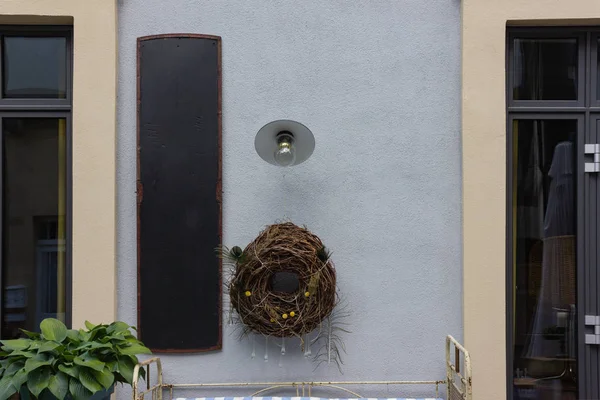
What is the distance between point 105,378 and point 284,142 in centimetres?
182

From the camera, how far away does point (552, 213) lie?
17.8 feet

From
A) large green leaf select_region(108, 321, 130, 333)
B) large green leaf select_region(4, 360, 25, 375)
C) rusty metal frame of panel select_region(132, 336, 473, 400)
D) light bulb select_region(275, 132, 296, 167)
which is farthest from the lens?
rusty metal frame of panel select_region(132, 336, 473, 400)

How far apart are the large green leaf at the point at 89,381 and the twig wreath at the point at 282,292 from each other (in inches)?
43.5

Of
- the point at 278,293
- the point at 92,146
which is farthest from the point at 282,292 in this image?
the point at 92,146

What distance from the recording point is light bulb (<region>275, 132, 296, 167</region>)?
5.03 m

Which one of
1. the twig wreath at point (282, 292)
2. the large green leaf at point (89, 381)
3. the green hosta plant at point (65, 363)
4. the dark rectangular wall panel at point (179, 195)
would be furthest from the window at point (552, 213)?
the large green leaf at point (89, 381)

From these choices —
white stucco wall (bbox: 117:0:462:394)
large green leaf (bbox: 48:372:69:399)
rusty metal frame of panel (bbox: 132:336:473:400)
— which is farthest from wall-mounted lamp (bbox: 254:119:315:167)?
large green leaf (bbox: 48:372:69:399)

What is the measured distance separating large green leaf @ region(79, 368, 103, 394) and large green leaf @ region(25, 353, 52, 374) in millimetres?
188

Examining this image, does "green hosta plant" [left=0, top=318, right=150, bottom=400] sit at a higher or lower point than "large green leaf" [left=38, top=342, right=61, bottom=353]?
lower

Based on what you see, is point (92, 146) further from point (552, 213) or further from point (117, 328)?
point (552, 213)

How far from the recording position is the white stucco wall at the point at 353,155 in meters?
5.31

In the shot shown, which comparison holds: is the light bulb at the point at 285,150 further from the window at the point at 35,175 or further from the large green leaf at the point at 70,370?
the large green leaf at the point at 70,370

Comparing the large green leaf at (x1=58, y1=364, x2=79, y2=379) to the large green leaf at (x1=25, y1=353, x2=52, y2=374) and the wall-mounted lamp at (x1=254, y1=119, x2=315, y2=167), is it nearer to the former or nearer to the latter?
the large green leaf at (x1=25, y1=353, x2=52, y2=374)

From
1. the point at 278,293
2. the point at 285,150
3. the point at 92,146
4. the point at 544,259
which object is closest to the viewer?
the point at 285,150
